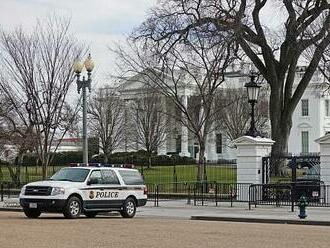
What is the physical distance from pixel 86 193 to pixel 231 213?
532 cm

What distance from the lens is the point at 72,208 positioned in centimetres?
2253

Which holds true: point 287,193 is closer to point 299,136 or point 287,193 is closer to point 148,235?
point 148,235

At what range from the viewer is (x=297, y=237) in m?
16.0

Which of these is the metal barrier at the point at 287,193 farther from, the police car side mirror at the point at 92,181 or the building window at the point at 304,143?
the building window at the point at 304,143

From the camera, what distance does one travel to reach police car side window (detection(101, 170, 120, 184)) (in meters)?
23.8

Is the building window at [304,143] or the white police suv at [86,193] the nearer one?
the white police suv at [86,193]

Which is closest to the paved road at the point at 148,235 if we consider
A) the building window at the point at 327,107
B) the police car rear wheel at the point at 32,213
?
the police car rear wheel at the point at 32,213

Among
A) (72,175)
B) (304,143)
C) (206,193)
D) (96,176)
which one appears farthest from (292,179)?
(304,143)

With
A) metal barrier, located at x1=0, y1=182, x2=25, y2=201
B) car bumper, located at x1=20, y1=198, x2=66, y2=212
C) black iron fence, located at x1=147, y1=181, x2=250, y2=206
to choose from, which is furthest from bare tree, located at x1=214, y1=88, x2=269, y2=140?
car bumper, located at x1=20, y1=198, x2=66, y2=212

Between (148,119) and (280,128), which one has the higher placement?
(148,119)

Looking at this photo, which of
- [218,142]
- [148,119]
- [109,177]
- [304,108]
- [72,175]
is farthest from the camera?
[304,108]

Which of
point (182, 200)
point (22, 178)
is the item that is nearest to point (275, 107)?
point (182, 200)

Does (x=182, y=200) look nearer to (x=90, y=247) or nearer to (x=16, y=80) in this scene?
(x=16, y=80)

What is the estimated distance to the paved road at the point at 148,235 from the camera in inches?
559
